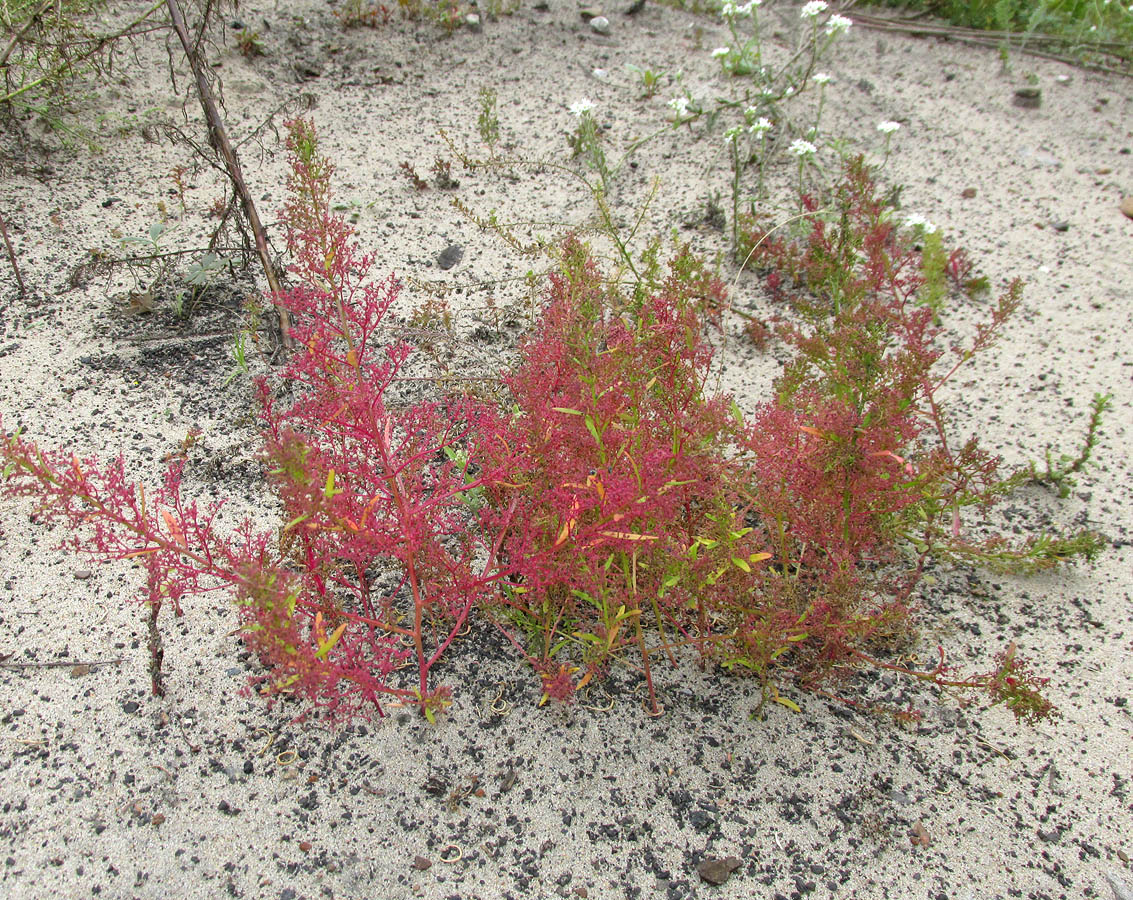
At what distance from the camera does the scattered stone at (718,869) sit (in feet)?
5.66

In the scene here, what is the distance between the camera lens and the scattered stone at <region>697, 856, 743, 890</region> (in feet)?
5.66

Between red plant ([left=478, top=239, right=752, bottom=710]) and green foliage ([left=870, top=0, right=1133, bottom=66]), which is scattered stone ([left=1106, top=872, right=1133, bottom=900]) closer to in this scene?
red plant ([left=478, top=239, right=752, bottom=710])

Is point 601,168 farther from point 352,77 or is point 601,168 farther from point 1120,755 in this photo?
point 1120,755

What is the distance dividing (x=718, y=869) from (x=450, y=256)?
2.62m

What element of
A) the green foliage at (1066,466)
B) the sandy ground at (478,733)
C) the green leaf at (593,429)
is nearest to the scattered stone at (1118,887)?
the sandy ground at (478,733)

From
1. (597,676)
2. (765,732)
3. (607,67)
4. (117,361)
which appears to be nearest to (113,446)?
(117,361)

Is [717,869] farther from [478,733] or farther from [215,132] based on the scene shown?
[215,132]

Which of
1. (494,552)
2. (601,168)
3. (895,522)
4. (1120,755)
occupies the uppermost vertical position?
(601,168)

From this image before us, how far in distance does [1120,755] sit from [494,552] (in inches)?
62.2

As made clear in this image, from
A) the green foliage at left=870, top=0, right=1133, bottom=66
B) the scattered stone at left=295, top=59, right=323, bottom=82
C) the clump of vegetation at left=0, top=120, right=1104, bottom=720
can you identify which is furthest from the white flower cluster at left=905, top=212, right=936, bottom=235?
the scattered stone at left=295, top=59, right=323, bottom=82

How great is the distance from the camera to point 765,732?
1.98 meters

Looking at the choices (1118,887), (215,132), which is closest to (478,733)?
(1118,887)

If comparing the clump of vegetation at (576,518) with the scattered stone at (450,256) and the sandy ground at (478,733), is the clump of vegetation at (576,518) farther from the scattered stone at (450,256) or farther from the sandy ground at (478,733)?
the scattered stone at (450,256)

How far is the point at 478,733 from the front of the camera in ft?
6.37
